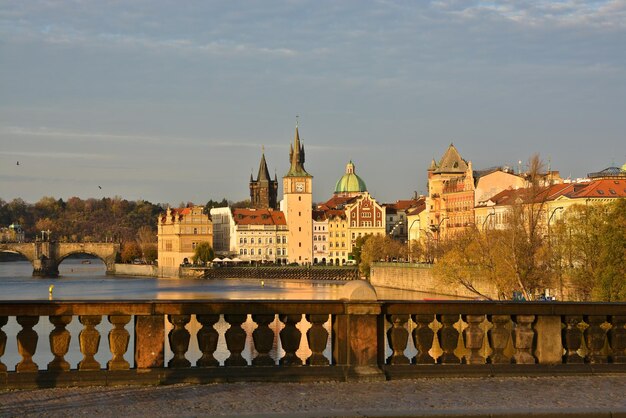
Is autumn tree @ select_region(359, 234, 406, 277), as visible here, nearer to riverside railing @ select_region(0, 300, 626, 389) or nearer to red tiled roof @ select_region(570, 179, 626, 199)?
red tiled roof @ select_region(570, 179, 626, 199)

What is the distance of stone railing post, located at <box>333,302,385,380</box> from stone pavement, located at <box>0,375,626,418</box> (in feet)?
1.19

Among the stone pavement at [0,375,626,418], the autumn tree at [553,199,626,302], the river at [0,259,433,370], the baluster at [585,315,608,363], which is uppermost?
the autumn tree at [553,199,626,302]

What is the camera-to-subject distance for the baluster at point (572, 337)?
1750 cm

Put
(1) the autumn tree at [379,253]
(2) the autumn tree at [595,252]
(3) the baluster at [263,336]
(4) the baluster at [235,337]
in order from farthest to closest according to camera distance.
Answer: (1) the autumn tree at [379,253] → (2) the autumn tree at [595,252] → (3) the baluster at [263,336] → (4) the baluster at [235,337]

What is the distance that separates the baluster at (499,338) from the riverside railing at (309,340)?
0.05 feet

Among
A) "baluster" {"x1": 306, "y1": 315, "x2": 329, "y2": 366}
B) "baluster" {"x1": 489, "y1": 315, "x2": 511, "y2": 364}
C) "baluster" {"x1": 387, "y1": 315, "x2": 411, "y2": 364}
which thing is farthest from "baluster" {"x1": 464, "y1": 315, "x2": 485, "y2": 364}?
"baluster" {"x1": 306, "y1": 315, "x2": 329, "y2": 366}

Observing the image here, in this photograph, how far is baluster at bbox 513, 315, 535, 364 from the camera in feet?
57.0

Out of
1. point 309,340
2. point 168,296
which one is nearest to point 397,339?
point 309,340

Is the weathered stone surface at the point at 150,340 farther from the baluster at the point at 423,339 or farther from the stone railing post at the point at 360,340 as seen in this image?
the baluster at the point at 423,339

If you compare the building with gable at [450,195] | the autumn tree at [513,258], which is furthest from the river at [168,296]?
the building with gable at [450,195]

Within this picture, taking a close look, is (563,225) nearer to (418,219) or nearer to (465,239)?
(465,239)

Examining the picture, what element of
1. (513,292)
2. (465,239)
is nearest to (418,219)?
(465,239)

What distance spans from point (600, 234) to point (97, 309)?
56.2 m

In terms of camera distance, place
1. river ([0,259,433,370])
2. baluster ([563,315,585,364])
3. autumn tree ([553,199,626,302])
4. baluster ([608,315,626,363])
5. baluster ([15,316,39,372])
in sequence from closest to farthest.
A: baluster ([15,316,39,372]) < baluster ([563,315,585,364]) < baluster ([608,315,626,363]) < river ([0,259,433,370]) < autumn tree ([553,199,626,302])
